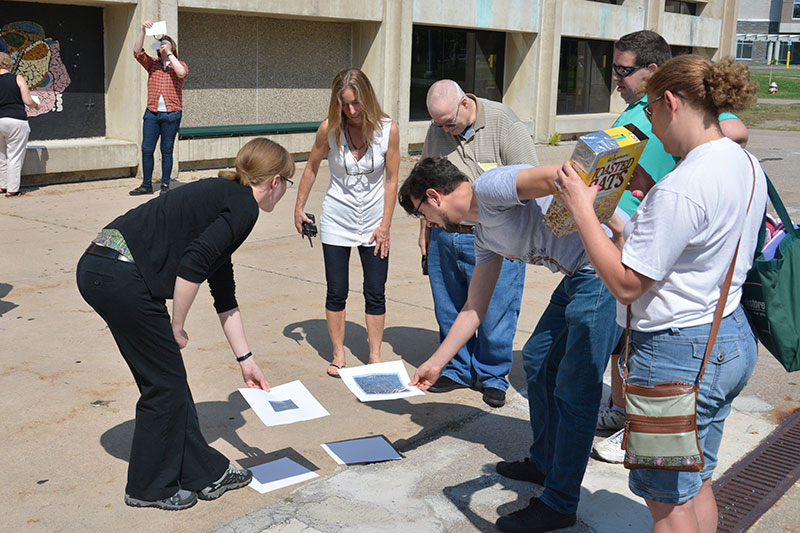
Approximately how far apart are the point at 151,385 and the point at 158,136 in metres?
8.32

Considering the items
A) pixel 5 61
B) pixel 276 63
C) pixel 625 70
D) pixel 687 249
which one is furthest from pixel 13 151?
pixel 687 249

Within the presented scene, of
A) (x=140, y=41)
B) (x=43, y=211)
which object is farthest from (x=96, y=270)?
(x=140, y=41)

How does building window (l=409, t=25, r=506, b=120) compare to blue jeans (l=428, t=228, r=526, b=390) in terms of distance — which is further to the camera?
building window (l=409, t=25, r=506, b=120)

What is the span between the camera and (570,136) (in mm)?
21406

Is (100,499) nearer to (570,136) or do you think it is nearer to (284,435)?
(284,435)

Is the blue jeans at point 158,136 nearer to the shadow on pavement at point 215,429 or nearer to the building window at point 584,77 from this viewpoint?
the shadow on pavement at point 215,429

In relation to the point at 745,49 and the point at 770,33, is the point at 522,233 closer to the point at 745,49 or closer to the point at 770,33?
the point at 745,49

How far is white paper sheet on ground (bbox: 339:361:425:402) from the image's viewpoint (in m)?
3.72

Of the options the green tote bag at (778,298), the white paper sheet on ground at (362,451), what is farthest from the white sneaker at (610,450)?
the green tote bag at (778,298)

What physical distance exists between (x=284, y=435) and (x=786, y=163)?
14895 millimetres

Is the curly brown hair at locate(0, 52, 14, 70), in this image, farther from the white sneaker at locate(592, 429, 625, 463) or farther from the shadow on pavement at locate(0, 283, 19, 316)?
the white sneaker at locate(592, 429, 625, 463)

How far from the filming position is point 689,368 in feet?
8.34

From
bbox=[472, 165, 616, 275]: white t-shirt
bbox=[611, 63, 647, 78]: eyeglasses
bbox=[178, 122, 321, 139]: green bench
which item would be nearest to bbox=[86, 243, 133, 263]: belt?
bbox=[472, 165, 616, 275]: white t-shirt

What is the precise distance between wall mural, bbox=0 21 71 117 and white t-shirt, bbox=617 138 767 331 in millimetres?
10629
